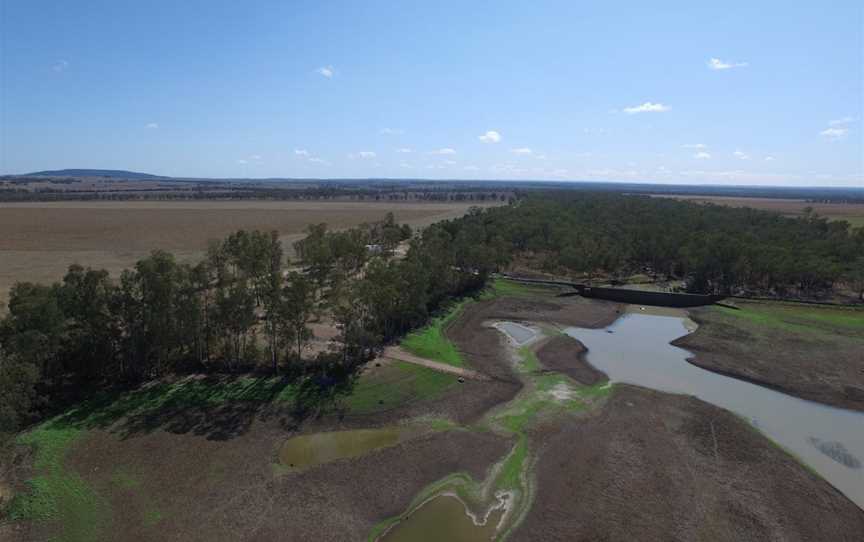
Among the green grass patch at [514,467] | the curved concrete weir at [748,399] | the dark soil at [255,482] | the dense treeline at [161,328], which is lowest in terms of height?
the curved concrete weir at [748,399]

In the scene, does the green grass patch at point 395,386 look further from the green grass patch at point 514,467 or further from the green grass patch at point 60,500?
the green grass patch at point 60,500

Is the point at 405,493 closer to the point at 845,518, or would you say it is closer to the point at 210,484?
the point at 210,484

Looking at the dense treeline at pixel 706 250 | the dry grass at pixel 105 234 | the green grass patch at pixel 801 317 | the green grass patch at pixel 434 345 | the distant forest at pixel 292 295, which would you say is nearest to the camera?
the distant forest at pixel 292 295

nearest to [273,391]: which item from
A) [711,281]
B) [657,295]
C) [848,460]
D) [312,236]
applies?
[848,460]

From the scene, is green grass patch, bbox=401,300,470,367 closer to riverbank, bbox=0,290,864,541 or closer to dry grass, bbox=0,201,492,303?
riverbank, bbox=0,290,864,541

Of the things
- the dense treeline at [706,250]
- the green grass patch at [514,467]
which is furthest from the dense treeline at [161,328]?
the dense treeline at [706,250]

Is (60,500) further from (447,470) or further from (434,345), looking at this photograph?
(434,345)
